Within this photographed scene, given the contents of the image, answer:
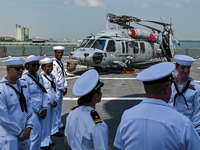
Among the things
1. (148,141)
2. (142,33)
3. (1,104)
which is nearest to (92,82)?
(148,141)

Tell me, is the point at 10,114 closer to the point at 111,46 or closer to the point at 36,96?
the point at 36,96

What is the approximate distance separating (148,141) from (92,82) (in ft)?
2.84

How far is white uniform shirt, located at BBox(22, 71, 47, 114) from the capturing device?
13.1ft

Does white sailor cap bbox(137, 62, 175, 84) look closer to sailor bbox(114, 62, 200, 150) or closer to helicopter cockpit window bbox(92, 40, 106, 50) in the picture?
sailor bbox(114, 62, 200, 150)

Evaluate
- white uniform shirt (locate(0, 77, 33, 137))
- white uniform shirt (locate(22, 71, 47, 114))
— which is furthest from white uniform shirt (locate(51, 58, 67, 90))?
white uniform shirt (locate(0, 77, 33, 137))

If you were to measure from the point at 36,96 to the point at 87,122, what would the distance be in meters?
2.29

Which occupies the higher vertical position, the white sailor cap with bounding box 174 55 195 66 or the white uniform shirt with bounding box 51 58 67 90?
the white sailor cap with bounding box 174 55 195 66

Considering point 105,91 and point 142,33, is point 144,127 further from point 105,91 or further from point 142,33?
point 142,33

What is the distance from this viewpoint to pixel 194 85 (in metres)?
3.29

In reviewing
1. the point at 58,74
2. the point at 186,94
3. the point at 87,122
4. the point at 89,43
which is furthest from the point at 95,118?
the point at 89,43

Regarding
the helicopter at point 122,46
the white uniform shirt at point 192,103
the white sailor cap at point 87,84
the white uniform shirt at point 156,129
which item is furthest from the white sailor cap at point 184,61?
the helicopter at point 122,46

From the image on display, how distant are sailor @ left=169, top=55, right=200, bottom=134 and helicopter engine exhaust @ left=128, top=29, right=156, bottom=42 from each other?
37.2ft

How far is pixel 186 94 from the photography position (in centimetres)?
327

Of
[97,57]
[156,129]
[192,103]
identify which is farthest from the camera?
[97,57]
